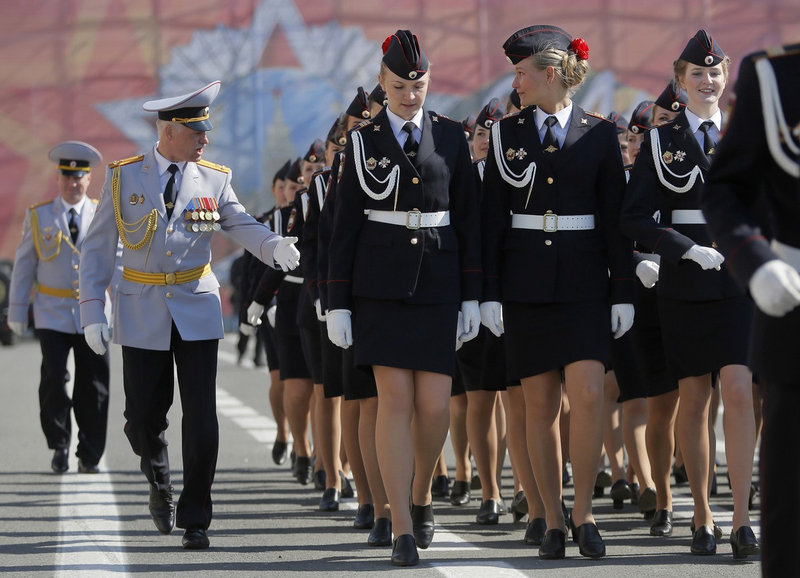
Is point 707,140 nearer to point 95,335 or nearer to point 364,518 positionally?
point 364,518

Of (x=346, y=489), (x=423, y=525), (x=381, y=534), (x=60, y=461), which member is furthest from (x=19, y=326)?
(x=423, y=525)

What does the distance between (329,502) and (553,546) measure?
221 centimetres

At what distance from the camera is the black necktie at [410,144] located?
20.7 ft

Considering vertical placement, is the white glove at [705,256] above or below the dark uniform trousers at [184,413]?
above

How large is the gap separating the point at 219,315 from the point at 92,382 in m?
3.56

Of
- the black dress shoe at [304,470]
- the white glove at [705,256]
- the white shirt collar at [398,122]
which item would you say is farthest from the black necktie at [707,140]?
the black dress shoe at [304,470]

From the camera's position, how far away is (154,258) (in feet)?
22.2

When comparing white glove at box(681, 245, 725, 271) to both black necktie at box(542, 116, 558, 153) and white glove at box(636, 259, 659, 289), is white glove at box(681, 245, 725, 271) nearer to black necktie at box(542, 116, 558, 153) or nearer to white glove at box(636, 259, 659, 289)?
white glove at box(636, 259, 659, 289)

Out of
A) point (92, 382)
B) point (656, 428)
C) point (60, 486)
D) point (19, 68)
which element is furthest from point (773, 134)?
point (19, 68)

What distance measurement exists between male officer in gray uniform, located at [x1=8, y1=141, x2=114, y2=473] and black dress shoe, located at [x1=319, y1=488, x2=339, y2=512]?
2452 millimetres

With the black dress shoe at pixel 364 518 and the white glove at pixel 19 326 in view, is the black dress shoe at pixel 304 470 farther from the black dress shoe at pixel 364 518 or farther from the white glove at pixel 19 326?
the white glove at pixel 19 326

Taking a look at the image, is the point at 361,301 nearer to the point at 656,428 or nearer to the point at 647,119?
the point at 656,428

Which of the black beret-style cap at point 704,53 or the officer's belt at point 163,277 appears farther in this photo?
the officer's belt at point 163,277

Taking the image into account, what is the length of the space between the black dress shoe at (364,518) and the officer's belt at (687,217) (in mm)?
2186
